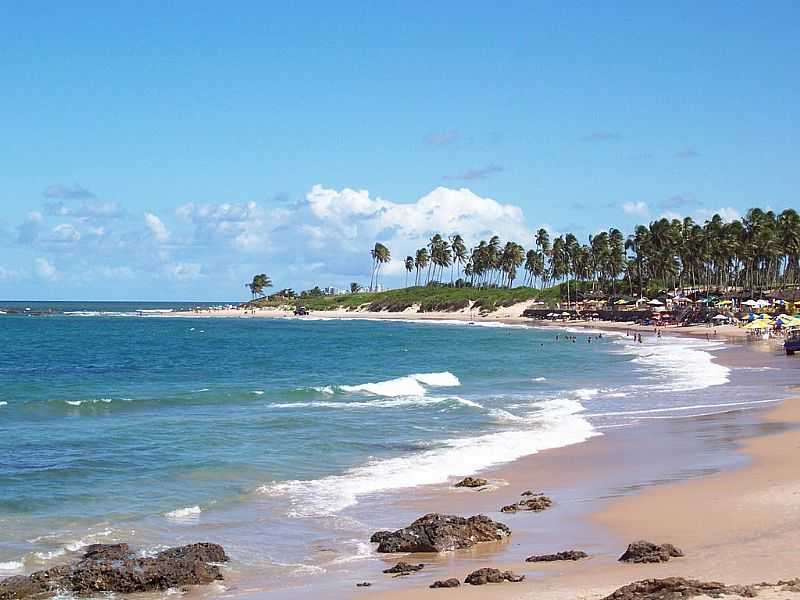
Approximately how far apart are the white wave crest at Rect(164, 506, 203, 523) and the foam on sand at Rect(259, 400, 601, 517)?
1.88 m

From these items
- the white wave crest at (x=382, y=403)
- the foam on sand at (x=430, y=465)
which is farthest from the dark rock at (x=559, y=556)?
the white wave crest at (x=382, y=403)

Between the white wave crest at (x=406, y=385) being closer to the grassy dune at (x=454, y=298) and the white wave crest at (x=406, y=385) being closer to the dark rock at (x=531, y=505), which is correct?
the dark rock at (x=531, y=505)

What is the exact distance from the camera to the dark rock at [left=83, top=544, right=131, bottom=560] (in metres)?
14.0

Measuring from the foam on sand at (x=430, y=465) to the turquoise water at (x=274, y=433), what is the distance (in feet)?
0.23

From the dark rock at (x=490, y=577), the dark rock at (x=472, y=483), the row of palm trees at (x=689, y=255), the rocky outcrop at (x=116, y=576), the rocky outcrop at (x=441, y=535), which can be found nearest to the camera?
the dark rock at (x=490, y=577)

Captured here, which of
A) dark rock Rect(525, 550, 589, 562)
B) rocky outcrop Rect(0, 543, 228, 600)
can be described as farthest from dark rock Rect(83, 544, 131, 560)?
dark rock Rect(525, 550, 589, 562)

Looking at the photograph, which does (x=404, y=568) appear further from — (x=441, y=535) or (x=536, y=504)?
(x=536, y=504)

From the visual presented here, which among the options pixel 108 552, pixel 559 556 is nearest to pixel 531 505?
pixel 559 556

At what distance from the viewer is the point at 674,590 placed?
1039 cm

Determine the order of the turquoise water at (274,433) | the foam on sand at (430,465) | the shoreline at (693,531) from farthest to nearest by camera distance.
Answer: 1. the foam on sand at (430,465)
2. the turquoise water at (274,433)
3. the shoreline at (693,531)

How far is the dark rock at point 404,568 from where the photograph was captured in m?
13.4

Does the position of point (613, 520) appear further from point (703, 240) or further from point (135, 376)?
point (703, 240)

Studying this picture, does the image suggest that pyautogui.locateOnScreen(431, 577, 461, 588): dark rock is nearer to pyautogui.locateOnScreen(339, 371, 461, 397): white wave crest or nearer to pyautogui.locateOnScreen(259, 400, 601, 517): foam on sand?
pyautogui.locateOnScreen(259, 400, 601, 517): foam on sand

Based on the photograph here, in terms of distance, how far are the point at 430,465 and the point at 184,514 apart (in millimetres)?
7238
